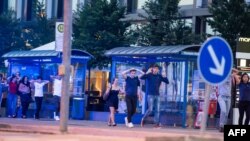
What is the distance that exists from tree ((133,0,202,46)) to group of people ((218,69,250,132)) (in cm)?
1254

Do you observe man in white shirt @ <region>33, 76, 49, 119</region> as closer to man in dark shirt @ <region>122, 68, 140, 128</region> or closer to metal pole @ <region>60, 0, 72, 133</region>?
man in dark shirt @ <region>122, 68, 140, 128</region>

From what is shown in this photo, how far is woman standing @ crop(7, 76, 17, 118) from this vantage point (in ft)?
86.8

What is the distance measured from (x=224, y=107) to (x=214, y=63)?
33.2ft

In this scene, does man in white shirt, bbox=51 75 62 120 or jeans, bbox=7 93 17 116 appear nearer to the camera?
man in white shirt, bbox=51 75 62 120

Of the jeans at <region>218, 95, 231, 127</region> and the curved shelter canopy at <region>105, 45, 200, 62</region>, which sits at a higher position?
the curved shelter canopy at <region>105, 45, 200, 62</region>

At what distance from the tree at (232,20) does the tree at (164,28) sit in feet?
12.9

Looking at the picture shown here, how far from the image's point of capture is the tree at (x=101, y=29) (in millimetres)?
36344

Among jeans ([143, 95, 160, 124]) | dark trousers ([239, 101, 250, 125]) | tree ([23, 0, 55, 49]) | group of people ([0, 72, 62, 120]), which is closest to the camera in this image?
dark trousers ([239, 101, 250, 125])

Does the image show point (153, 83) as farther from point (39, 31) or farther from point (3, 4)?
point (3, 4)

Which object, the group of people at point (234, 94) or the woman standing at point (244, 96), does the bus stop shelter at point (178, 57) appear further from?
the woman standing at point (244, 96)

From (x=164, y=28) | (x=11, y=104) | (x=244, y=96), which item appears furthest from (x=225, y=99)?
(x=164, y=28)

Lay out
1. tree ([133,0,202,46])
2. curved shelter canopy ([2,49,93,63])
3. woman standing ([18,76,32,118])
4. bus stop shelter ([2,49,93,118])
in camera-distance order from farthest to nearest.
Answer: tree ([133,0,202,46]) → bus stop shelter ([2,49,93,118]) → curved shelter canopy ([2,49,93,63]) → woman standing ([18,76,32,118])

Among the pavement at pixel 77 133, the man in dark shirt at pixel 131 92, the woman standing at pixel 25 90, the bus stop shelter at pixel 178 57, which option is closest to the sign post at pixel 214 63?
the pavement at pixel 77 133

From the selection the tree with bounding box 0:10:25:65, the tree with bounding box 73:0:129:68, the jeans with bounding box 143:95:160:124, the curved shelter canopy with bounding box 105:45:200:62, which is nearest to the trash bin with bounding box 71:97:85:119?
the curved shelter canopy with bounding box 105:45:200:62
